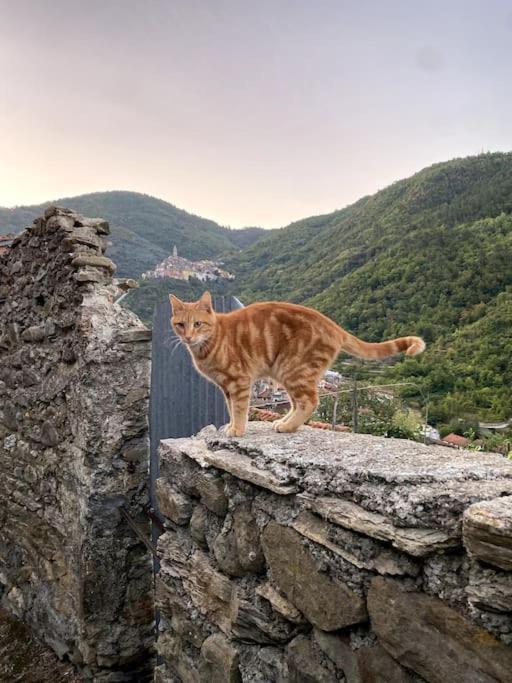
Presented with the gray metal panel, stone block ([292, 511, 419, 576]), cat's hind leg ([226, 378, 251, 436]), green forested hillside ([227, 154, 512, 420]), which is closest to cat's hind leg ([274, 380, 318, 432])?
cat's hind leg ([226, 378, 251, 436])

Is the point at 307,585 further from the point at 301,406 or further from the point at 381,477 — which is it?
the point at 301,406

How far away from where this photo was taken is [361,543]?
1370 millimetres

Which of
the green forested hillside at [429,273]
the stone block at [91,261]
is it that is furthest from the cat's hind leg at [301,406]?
the green forested hillside at [429,273]

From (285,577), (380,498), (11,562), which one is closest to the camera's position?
(380,498)

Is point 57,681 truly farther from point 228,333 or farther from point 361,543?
point 361,543

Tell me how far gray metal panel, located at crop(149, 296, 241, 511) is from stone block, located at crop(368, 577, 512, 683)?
1768 mm

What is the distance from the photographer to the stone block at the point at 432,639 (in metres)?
1.07

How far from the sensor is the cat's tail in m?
2.28

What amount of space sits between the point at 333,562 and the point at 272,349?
121cm

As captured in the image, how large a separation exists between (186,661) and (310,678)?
2.89ft

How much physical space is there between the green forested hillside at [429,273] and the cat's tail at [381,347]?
605cm

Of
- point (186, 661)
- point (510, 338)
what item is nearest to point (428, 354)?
point (510, 338)

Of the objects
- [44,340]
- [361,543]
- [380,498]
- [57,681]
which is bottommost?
[57,681]

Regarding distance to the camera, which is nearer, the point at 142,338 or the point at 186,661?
the point at 186,661
